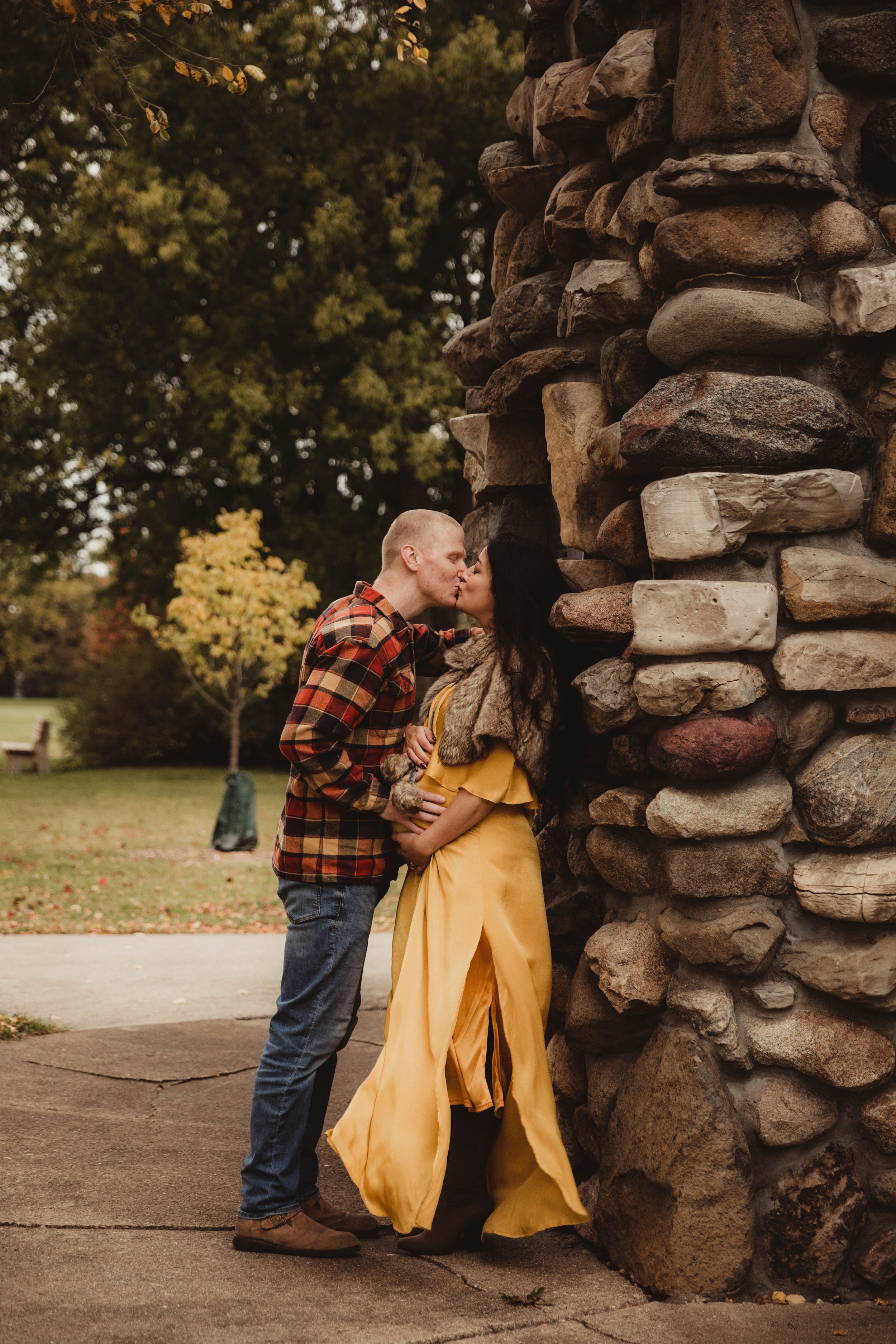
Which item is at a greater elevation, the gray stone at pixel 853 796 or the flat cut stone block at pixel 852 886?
the gray stone at pixel 853 796

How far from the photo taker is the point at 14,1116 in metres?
3.87

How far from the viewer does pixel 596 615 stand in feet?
10.1

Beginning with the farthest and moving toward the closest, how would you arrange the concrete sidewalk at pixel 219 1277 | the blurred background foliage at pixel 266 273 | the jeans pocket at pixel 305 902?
the blurred background foliage at pixel 266 273 → the jeans pocket at pixel 305 902 → the concrete sidewalk at pixel 219 1277

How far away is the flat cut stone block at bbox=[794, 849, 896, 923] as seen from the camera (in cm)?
276

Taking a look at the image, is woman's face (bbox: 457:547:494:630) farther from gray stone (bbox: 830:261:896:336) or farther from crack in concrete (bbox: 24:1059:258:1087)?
crack in concrete (bbox: 24:1059:258:1087)

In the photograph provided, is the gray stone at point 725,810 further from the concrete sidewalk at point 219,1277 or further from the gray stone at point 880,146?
the gray stone at point 880,146

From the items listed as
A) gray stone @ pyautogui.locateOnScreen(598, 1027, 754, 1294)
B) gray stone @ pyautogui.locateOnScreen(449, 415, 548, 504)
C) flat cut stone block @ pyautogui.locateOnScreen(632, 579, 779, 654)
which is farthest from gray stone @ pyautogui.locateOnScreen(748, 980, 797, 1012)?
gray stone @ pyautogui.locateOnScreen(449, 415, 548, 504)

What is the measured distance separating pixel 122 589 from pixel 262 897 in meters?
11.4

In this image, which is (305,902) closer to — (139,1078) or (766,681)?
(766,681)

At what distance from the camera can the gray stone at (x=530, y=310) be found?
143 inches

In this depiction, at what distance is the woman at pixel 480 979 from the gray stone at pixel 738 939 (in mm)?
472

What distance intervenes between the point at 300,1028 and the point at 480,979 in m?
0.48

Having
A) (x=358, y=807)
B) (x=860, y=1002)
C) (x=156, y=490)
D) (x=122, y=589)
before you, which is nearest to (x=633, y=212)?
(x=358, y=807)

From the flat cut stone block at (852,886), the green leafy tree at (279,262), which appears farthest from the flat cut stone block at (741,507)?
the green leafy tree at (279,262)
